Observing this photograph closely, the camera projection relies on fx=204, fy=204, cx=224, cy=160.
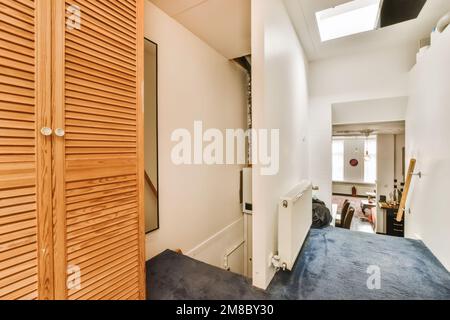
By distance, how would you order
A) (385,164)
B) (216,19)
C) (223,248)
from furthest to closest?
(385,164)
(223,248)
(216,19)

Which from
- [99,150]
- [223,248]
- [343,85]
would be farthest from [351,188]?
[99,150]

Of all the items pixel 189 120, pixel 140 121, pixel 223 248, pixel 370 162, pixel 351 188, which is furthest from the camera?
pixel 351 188

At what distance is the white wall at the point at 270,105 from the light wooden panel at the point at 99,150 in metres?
0.74

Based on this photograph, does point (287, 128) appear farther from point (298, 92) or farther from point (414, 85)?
point (414, 85)

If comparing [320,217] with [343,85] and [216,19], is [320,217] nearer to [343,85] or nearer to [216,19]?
[343,85]

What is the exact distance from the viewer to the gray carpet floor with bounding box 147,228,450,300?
1.32 m

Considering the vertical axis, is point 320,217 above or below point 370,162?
below

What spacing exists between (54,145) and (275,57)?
1.56 m

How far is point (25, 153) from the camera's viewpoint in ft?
2.21

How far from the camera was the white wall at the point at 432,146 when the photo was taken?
1.74 meters

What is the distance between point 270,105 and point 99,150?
3.77ft

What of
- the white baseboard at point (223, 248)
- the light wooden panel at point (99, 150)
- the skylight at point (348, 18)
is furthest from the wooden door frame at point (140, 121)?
the skylight at point (348, 18)

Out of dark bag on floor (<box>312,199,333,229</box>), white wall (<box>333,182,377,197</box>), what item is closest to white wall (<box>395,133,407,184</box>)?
white wall (<box>333,182,377,197</box>)

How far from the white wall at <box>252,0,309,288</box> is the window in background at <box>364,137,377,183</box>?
301 inches
